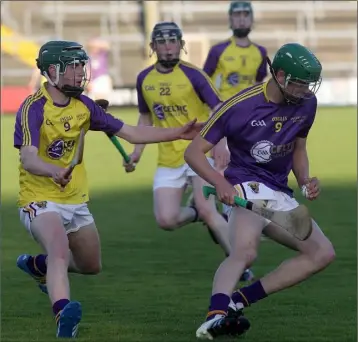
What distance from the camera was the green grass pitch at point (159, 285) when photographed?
20.2ft

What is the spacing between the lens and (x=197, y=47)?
1341 inches

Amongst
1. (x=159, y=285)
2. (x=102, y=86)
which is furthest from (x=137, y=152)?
(x=102, y=86)

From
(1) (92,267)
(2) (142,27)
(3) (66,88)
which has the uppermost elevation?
(3) (66,88)

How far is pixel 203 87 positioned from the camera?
347 inches

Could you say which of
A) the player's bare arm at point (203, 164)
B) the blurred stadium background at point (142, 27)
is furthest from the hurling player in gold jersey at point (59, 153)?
the blurred stadium background at point (142, 27)

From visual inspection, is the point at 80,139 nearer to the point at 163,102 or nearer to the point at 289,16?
the point at 163,102

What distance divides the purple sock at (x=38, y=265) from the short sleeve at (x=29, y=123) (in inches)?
39.5

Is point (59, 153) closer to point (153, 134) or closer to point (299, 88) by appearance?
point (153, 134)

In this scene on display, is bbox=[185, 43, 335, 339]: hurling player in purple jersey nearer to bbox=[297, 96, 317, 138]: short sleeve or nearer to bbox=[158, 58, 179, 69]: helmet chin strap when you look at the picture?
bbox=[297, 96, 317, 138]: short sleeve

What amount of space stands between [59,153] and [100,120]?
36 cm

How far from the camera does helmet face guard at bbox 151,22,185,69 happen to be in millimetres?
8742

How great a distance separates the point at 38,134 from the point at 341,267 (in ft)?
10.2

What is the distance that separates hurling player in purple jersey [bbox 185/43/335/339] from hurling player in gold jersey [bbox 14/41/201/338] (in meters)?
0.63

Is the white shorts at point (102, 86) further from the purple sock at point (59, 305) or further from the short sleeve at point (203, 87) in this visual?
the purple sock at point (59, 305)
